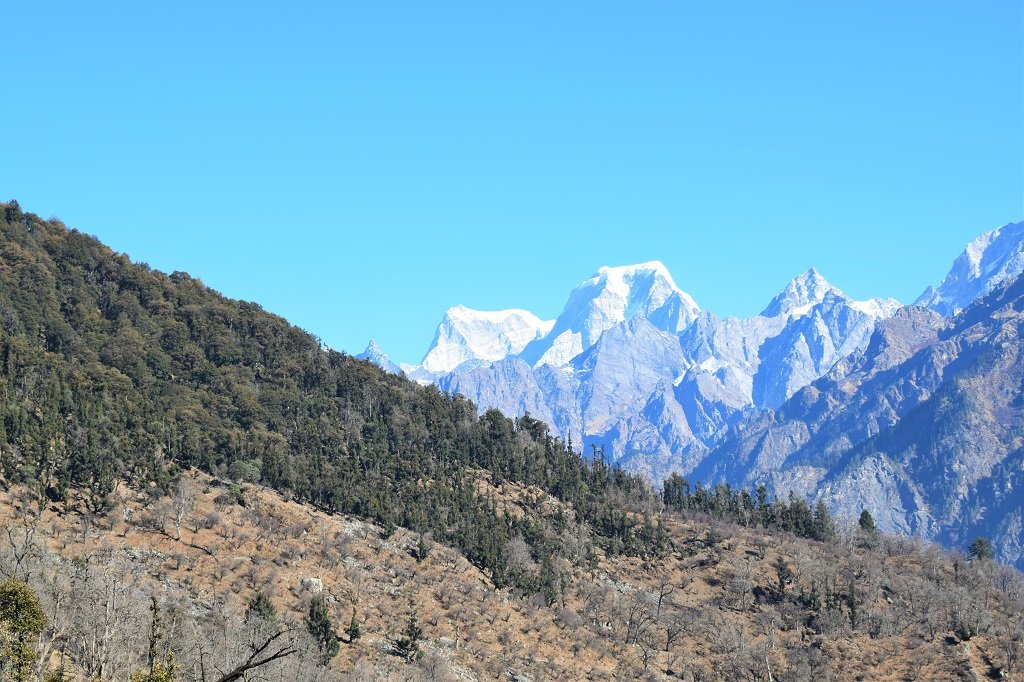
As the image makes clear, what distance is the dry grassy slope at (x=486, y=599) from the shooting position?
10862cm

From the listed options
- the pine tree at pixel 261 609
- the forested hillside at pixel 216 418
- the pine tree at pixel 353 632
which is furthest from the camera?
the forested hillside at pixel 216 418

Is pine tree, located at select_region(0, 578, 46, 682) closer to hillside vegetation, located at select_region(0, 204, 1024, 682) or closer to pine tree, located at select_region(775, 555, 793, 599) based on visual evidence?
hillside vegetation, located at select_region(0, 204, 1024, 682)

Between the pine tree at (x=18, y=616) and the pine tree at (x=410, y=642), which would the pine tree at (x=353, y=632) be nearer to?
the pine tree at (x=410, y=642)

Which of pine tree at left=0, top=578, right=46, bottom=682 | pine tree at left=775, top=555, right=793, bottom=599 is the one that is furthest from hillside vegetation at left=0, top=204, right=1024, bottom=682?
pine tree at left=775, top=555, right=793, bottom=599

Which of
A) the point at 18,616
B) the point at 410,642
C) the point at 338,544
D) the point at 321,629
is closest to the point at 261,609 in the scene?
the point at 321,629

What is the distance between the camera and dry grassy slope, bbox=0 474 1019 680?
10862cm

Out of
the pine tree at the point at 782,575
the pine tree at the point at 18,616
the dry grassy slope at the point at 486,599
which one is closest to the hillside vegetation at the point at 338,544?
the pine tree at the point at 18,616

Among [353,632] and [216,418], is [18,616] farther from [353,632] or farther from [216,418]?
[216,418]

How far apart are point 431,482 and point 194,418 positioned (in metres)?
39.7

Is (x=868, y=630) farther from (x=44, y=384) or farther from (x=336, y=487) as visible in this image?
(x=44, y=384)

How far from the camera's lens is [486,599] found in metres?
131

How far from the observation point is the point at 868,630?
14425 centimetres

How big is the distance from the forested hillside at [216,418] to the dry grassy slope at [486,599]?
16.4 feet

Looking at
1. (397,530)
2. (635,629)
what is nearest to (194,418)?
(397,530)
